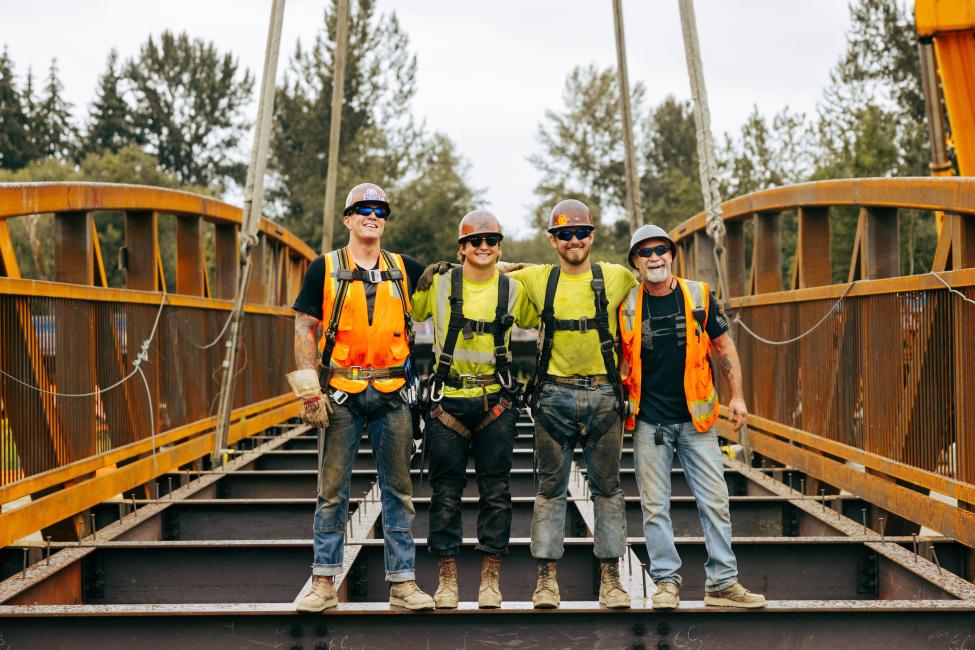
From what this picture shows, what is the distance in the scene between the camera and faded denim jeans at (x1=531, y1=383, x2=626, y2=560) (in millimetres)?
5148

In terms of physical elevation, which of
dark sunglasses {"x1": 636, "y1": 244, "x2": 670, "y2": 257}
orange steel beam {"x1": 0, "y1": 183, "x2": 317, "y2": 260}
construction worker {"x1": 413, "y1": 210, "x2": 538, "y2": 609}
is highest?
orange steel beam {"x1": 0, "y1": 183, "x2": 317, "y2": 260}

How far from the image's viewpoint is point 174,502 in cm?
809

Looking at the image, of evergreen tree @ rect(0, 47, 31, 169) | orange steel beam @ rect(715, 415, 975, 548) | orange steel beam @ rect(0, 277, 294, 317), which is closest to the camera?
orange steel beam @ rect(715, 415, 975, 548)

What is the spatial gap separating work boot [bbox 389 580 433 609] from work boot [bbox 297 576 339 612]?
0.93ft

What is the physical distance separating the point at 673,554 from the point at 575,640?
607 mm

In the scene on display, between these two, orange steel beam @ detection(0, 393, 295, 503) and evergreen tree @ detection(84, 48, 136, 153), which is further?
evergreen tree @ detection(84, 48, 136, 153)

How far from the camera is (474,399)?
5.09 m

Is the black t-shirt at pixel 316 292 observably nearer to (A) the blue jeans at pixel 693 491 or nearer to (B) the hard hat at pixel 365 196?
(B) the hard hat at pixel 365 196

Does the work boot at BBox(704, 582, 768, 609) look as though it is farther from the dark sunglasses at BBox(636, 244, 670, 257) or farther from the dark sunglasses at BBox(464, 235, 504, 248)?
the dark sunglasses at BBox(464, 235, 504, 248)

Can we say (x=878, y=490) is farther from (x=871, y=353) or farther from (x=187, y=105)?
(x=187, y=105)

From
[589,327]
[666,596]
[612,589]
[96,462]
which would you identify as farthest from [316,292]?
[96,462]

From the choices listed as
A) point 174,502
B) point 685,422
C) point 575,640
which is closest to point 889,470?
point 685,422

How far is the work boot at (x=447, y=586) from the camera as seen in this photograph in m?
5.08

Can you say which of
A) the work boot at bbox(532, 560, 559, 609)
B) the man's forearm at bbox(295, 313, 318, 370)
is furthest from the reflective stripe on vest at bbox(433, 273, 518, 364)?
the work boot at bbox(532, 560, 559, 609)
